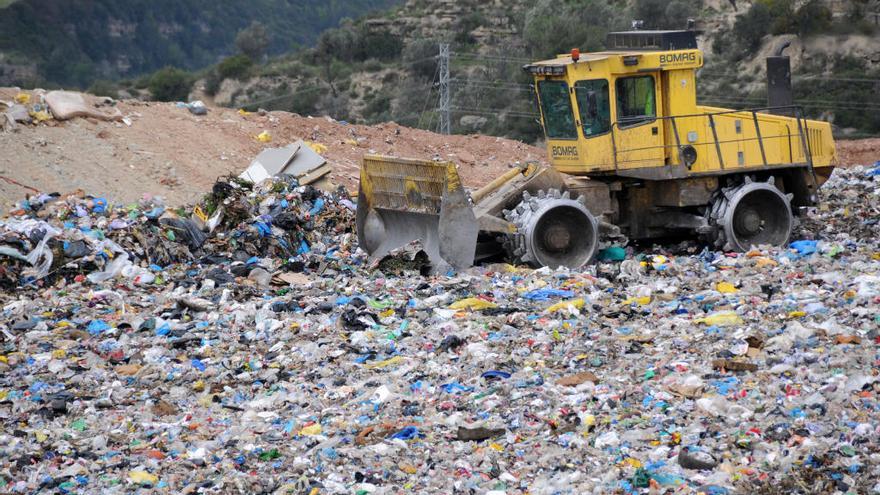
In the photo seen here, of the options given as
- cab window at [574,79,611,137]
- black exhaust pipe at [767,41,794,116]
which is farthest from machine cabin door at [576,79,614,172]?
black exhaust pipe at [767,41,794,116]

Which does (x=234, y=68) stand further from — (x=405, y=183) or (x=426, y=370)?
(x=426, y=370)

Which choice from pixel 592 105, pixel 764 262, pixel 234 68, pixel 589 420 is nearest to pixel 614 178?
pixel 592 105

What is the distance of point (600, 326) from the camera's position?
31.0ft

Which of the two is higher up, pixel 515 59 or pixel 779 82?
pixel 515 59

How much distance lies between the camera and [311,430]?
7.61 metres

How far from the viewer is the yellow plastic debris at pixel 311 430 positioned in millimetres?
7562

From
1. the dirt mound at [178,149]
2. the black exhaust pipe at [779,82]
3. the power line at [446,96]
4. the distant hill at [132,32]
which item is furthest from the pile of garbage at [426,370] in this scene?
the distant hill at [132,32]

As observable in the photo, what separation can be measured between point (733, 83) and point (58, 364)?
28.5m

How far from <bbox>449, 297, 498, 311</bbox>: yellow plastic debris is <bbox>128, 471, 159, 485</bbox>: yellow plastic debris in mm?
3898

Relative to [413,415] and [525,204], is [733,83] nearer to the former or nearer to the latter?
[525,204]

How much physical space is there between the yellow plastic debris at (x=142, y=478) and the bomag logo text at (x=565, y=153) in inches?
264

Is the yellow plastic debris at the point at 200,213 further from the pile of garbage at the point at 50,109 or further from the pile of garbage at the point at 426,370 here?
the pile of garbage at the point at 50,109

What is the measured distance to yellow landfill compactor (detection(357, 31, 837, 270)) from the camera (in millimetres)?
11836

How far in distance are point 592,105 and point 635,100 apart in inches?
24.2
